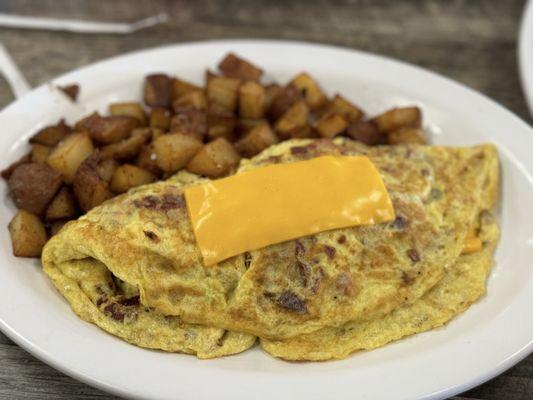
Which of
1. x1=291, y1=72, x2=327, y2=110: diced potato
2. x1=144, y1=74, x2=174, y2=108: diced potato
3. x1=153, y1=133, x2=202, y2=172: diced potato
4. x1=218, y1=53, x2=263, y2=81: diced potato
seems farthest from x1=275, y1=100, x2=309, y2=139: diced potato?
x1=144, y1=74, x2=174, y2=108: diced potato

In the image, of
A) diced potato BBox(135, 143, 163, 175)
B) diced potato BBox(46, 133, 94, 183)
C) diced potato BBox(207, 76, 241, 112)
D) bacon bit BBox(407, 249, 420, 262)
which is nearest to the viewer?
bacon bit BBox(407, 249, 420, 262)

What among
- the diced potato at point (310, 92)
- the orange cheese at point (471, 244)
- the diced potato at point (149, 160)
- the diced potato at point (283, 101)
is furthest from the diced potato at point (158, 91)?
the orange cheese at point (471, 244)

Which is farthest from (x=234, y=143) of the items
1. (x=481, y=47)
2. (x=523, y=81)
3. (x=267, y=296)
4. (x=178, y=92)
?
(x=481, y=47)

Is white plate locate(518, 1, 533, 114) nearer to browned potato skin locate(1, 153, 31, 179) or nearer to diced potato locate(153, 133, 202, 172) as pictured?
diced potato locate(153, 133, 202, 172)

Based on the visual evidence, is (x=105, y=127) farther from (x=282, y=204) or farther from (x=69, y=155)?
(x=282, y=204)

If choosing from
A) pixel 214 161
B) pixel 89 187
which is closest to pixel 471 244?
pixel 214 161
